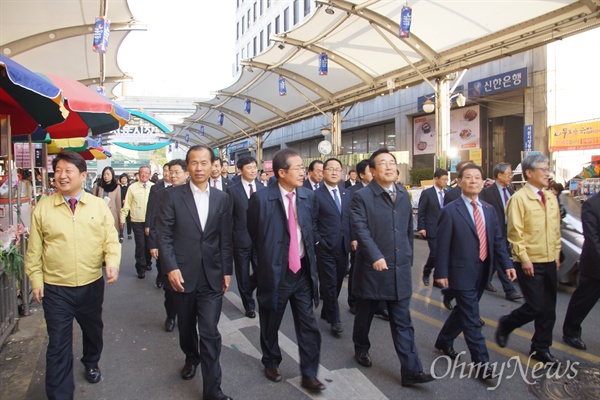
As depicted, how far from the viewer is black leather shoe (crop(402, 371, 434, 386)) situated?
3189mm

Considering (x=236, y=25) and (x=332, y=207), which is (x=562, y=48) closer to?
(x=332, y=207)

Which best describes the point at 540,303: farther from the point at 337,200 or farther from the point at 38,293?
the point at 38,293

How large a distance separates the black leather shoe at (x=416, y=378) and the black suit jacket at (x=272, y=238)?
0.96 metres

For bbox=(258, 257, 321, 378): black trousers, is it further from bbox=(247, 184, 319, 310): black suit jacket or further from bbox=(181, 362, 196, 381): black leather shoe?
bbox=(181, 362, 196, 381): black leather shoe

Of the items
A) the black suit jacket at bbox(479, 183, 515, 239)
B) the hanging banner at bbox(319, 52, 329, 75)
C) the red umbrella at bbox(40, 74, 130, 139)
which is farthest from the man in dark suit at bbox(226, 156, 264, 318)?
the hanging banner at bbox(319, 52, 329, 75)

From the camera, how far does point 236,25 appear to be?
155ft

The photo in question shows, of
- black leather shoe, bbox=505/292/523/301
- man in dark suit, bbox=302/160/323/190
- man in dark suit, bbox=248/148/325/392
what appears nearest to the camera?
man in dark suit, bbox=248/148/325/392

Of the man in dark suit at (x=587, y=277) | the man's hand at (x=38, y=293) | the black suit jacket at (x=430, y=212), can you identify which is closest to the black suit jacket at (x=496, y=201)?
the black suit jacket at (x=430, y=212)

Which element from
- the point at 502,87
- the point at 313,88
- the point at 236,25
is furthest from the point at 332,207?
the point at 236,25

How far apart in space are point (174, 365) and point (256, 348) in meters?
0.79

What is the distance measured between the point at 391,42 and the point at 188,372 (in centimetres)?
1030

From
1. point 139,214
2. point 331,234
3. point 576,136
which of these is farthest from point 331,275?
point 576,136

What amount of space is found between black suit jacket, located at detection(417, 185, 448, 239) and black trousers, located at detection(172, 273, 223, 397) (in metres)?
4.23

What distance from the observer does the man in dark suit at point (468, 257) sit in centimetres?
344
